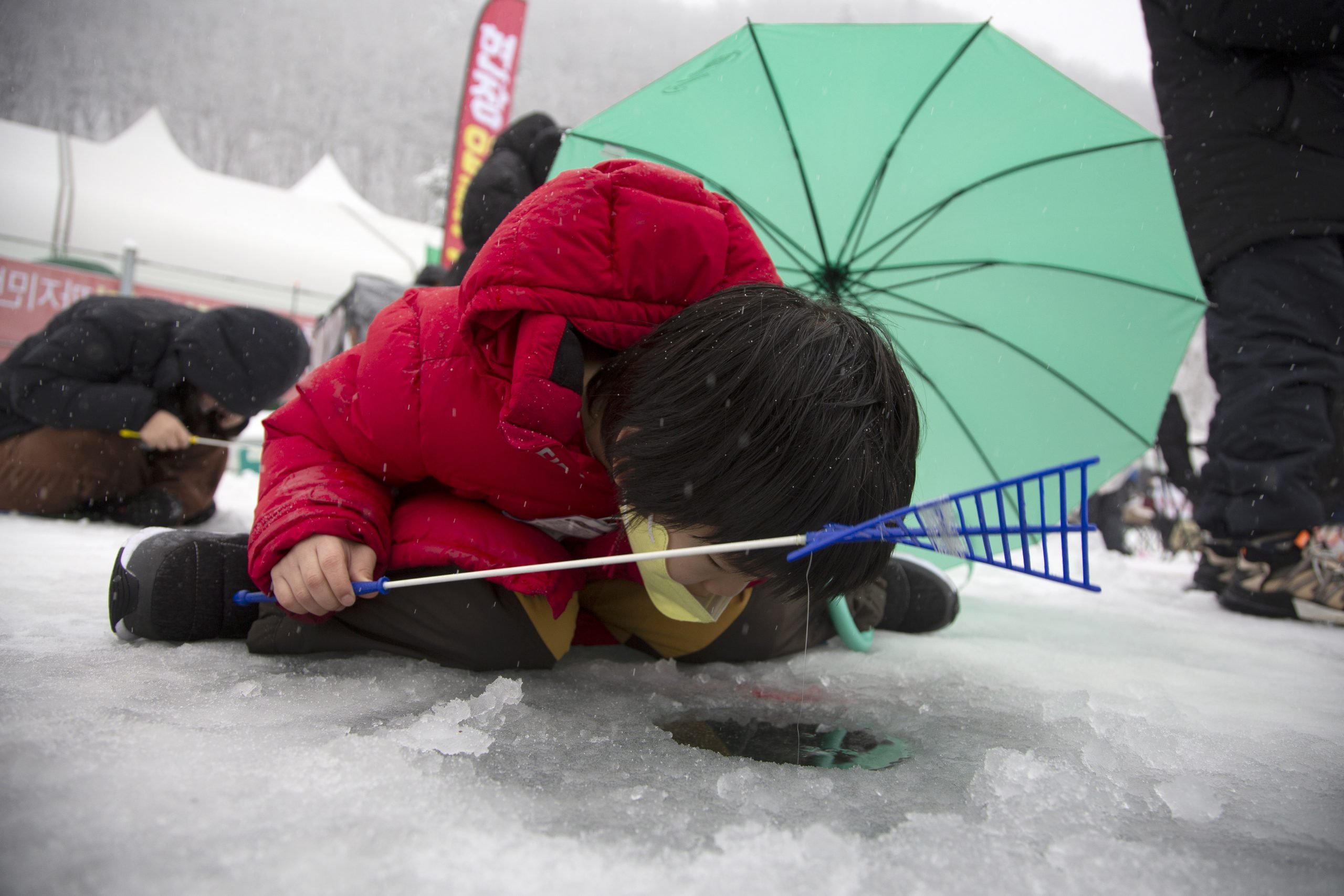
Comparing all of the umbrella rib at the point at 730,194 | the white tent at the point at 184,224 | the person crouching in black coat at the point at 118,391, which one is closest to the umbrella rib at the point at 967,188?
the umbrella rib at the point at 730,194

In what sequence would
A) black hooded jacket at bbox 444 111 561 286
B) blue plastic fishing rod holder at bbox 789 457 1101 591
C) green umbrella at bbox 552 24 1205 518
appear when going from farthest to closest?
black hooded jacket at bbox 444 111 561 286 < green umbrella at bbox 552 24 1205 518 < blue plastic fishing rod holder at bbox 789 457 1101 591

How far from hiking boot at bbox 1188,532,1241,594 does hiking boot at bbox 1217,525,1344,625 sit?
0.05 m

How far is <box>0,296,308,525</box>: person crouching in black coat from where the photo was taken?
→ 1753 mm

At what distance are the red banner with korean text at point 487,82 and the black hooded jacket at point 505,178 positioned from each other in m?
4.23

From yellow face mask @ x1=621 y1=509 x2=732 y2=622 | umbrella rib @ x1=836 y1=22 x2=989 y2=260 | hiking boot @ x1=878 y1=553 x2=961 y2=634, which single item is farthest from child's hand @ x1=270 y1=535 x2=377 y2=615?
umbrella rib @ x1=836 y1=22 x2=989 y2=260

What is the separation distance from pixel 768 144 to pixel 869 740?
1.21 m

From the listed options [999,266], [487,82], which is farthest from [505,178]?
[487,82]

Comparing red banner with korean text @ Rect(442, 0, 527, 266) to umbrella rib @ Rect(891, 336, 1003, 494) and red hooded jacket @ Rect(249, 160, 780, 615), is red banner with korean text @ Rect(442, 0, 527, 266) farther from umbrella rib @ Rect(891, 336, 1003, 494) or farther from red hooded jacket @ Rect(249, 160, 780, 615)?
red hooded jacket @ Rect(249, 160, 780, 615)

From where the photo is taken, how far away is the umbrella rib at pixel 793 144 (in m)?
1.45

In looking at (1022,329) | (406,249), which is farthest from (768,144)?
(406,249)

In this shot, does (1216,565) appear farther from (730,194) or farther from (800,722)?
(800,722)

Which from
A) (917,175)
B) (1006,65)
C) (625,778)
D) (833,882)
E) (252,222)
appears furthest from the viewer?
(252,222)

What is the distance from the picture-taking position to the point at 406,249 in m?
8.13

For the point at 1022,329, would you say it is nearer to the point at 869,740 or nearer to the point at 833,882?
the point at 869,740
